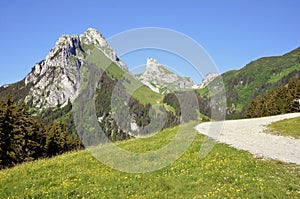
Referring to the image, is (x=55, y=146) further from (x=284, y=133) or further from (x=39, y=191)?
(x=39, y=191)

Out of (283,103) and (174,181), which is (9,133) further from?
(283,103)

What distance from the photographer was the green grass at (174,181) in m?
13.0

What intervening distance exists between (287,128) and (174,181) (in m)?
25.2

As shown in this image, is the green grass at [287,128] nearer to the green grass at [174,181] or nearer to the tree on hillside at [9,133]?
the green grass at [174,181]

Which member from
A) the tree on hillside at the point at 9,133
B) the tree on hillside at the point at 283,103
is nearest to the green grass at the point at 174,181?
the tree on hillside at the point at 9,133

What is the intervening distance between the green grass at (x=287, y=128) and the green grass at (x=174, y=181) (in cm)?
1401

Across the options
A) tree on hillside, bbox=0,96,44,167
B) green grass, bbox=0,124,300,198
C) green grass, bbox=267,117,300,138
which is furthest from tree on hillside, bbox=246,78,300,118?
tree on hillside, bbox=0,96,44,167

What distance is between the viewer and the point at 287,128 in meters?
34.8

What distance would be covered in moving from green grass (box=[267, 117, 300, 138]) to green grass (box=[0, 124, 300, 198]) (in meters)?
14.0

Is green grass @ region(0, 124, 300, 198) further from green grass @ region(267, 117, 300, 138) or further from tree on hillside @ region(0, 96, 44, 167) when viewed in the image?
tree on hillside @ region(0, 96, 44, 167)

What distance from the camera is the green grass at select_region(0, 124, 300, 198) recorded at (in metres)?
13.0

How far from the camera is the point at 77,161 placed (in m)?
22.5

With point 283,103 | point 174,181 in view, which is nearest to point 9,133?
point 174,181

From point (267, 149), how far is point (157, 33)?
46.6ft
